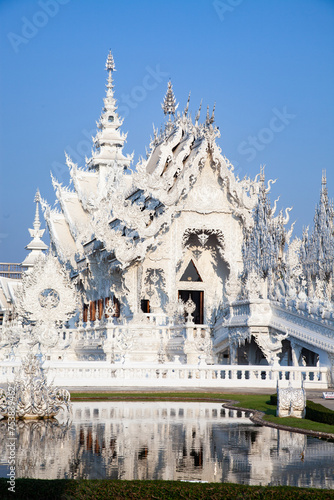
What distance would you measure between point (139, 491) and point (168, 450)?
10.0 ft

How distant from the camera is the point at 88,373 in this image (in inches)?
835

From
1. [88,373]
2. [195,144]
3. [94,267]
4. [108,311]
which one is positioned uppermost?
[195,144]

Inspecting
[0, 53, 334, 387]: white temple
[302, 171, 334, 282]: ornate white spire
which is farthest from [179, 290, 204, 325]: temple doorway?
[302, 171, 334, 282]: ornate white spire

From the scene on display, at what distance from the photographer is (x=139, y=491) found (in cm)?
718

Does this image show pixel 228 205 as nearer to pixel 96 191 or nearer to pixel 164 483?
pixel 96 191

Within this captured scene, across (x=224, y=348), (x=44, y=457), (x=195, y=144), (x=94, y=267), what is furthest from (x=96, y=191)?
(x=44, y=457)

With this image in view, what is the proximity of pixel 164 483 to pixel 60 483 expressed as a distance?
3.17 feet

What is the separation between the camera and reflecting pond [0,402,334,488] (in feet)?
28.0

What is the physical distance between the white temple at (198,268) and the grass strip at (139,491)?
15.4 meters

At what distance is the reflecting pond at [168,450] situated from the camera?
28.0 feet

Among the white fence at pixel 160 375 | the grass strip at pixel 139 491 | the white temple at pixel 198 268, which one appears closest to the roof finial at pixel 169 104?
the white temple at pixel 198 268

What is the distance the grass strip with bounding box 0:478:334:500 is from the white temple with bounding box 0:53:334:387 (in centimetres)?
1544

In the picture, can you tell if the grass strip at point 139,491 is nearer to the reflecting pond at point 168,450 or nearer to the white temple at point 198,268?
the reflecting pond at point 168,450

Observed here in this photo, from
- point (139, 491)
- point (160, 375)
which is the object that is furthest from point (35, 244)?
point (139, 491)
